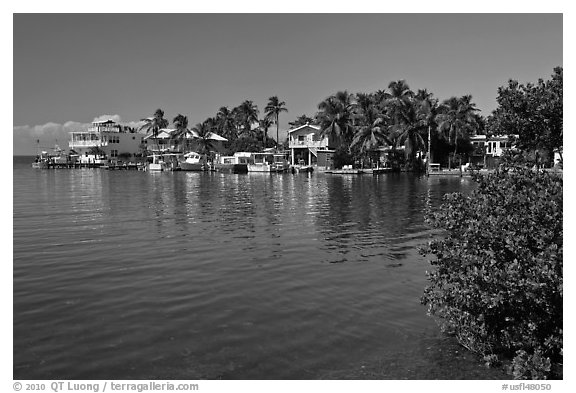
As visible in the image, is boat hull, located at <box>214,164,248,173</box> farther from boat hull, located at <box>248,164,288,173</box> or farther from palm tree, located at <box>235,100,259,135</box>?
palm tree, located at <box>235,100,259,135</box>

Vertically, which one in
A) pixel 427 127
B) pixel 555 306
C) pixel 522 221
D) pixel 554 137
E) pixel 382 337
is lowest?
pixel 382 337

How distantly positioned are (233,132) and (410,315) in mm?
124282

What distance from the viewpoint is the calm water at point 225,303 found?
9508 mm

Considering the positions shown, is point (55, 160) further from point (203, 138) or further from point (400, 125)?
point (400, 125)

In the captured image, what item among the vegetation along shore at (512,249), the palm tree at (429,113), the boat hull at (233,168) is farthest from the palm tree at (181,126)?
the vegetation along shore at (512,249)

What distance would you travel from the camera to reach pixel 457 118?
8425 cm

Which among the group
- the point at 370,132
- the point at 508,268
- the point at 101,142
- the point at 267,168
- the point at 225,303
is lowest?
the point at 225,303

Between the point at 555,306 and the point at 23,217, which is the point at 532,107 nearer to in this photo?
the point at 555,306

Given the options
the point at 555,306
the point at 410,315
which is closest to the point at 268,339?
the point at 410,315

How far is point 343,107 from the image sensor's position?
9000 centimetres

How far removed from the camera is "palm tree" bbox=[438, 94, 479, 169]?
8344 centimetres

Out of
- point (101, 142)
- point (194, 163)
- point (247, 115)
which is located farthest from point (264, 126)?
point (101, 142)

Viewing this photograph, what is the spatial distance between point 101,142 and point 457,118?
88312mm

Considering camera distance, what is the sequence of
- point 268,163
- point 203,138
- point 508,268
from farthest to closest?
point 203,138 < point 268,163 < point 508,268
